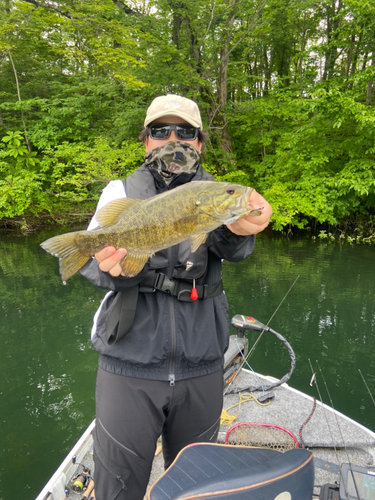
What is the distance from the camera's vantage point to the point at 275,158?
18.2 m

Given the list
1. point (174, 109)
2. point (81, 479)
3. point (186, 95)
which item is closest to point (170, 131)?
point (174, 109)

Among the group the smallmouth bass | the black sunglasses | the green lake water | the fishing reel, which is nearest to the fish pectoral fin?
the smallmouth bass

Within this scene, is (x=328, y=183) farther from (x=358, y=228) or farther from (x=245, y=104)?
(x=245, y=104)

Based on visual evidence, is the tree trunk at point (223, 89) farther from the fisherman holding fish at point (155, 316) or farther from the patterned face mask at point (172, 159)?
the fisherman holding fish at point (155, 316)

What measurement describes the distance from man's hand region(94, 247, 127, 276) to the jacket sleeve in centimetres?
58

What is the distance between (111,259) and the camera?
6.08 ft

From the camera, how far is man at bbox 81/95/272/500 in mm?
1924

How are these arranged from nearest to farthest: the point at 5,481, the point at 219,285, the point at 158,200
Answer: the point at 158,200
the point at 219,285
the point at 5,481

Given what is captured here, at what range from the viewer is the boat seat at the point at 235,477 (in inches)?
49.3

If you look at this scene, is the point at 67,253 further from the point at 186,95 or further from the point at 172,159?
the point at 186,95

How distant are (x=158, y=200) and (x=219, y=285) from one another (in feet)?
2.32

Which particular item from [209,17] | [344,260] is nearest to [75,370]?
[344,260]

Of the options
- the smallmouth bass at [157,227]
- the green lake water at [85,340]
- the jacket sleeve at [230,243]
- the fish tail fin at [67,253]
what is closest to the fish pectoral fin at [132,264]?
the smallmouth bass at [157,227]

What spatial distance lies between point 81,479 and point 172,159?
3135mm
